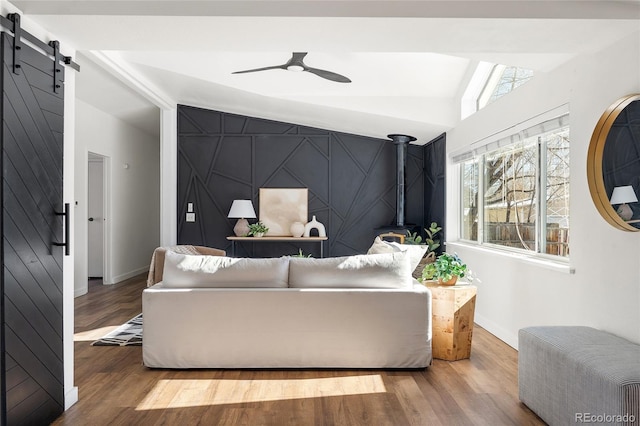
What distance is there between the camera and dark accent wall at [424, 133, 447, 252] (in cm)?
694

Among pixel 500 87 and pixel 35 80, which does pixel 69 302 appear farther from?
pixel 500 87

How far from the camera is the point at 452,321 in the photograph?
3.92 meters

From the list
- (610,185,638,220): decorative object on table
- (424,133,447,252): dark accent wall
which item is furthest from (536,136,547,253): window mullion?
(424,133,447,252): dark accent wall

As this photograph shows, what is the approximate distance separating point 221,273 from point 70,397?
3.81 ft

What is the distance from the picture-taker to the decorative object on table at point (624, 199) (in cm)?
276

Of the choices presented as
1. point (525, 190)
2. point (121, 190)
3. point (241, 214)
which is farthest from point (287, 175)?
point (525, 190)

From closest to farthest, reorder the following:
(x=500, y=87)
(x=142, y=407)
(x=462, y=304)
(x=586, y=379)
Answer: (x=586, y=379) → (x=142, y=407) → (x=462, y=304) → (x=500, y=87)

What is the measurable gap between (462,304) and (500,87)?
8.39 ft

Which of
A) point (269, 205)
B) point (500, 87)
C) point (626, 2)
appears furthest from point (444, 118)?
point (626, 2)

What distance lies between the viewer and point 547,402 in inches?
107

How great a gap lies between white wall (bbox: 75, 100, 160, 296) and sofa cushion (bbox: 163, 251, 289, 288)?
397 centimetres

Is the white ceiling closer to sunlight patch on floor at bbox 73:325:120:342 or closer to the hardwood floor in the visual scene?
the hardwood floor

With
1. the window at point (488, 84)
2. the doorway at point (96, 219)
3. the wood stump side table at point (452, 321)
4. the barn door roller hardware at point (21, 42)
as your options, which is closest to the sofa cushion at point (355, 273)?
the wood stump side table at point (452, 321)

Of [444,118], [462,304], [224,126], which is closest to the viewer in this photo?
[462,304]
